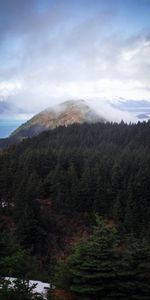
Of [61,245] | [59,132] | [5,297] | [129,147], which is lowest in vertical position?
[61,245]

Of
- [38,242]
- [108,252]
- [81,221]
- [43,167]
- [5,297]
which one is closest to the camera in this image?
[5,297]

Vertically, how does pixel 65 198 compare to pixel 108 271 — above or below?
above

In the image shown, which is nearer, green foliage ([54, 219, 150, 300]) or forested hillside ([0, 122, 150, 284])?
green foliage ([54, 219, 150, 300])

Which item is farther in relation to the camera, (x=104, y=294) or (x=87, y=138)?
(x=87, y=138)

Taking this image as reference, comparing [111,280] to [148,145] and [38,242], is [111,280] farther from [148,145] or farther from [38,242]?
[148,145]

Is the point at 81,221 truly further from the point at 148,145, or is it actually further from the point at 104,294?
the point at 148,145

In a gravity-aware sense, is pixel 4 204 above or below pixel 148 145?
below

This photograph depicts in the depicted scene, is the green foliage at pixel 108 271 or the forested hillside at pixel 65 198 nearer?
the green foliage at pixel 108 271

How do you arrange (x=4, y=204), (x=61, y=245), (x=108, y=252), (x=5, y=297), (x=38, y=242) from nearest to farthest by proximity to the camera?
(x=5, y=297) → (x=108, y=252) → (x=38, y=242) → (x=61, y=245) → (x=4, y=204)

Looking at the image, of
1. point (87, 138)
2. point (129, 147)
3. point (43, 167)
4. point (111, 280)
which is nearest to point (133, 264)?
point (111, 280)

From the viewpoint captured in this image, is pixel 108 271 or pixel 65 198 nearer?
pixel 108 271
